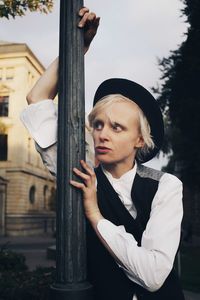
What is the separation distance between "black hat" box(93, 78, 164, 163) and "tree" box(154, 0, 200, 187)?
15.1 m

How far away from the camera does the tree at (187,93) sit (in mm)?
17477

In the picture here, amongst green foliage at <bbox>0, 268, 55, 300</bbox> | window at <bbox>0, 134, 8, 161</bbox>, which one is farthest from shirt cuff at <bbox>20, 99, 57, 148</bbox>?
window at <bbox>0, 134, 8, 161</bbox>

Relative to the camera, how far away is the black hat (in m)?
1.90

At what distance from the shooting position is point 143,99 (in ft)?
6.22

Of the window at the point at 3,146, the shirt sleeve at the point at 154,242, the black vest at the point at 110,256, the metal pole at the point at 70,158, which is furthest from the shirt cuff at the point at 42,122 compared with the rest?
the window at the point at 3,146

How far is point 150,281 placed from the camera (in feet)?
5.05

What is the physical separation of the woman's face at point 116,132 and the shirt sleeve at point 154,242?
0.88ft

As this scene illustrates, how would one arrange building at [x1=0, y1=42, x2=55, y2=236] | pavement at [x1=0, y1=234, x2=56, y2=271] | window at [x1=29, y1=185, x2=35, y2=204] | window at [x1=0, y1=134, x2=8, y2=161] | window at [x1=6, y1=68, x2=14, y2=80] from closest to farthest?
pavement at [x1=0, y1=234, x2=56, y2=271]
building at [x1=0, y1=42, x2=55, y2=236]
window at [x1=0, y1=134, x2=8, y2=161]
window at [x1=6, y1=68, x2=14, y2=80]
window at [x1=29, y1=185, x2=35, y2=204]

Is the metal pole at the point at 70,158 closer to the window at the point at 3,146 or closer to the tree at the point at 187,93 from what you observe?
the tree at the point at 187,93

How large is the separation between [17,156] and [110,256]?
3588 cm

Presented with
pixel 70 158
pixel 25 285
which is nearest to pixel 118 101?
pixel 70 158

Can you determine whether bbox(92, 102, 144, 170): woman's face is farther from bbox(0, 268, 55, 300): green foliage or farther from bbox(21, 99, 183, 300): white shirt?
bbox(0, 268, 55, 300): green foliage

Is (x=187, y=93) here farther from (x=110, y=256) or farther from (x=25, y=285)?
(x=110, y=256)

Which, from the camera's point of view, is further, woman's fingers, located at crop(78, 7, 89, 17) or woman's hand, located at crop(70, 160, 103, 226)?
woman's fingers, located at crop(78, 7, 89, 17)
